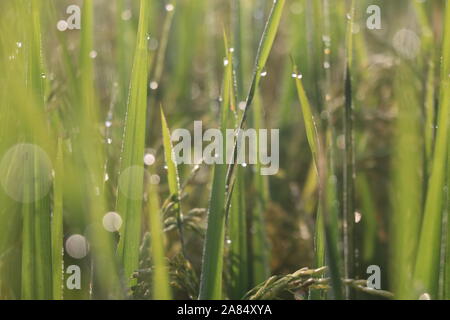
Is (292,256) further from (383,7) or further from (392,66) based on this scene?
(383,7)

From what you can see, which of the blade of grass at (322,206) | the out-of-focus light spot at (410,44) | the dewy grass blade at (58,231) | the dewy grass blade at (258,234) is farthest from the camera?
the out-of-focus light spot at (410,44)

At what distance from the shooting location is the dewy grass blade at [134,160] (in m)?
0.60

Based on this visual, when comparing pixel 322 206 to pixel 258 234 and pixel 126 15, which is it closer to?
pixel 258 234

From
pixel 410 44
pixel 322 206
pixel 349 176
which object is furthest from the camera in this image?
pixel 410 44

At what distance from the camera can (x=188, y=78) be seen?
53.7 inches

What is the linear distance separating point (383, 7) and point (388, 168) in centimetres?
55

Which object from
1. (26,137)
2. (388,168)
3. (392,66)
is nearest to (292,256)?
(388,168)

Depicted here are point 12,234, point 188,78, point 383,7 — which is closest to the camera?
point 12,234

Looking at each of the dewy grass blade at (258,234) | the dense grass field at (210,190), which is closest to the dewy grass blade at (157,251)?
the dense grass field at (210,190)

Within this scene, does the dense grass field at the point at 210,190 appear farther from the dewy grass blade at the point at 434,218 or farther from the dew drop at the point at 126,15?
the dew drop at the point at 126,15

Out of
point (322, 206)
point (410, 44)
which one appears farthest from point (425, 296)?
point (410, 44)

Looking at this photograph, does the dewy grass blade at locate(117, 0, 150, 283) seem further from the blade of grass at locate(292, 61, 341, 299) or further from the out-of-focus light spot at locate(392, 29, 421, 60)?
the out-of-focus light spot at locate(392, 29, 421, 60)

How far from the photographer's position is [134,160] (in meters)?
0.61

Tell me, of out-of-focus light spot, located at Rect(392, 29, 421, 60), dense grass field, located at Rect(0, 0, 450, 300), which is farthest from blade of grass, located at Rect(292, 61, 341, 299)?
out-of-focus light spot, located at Rect(392, 29, 421, 60)
